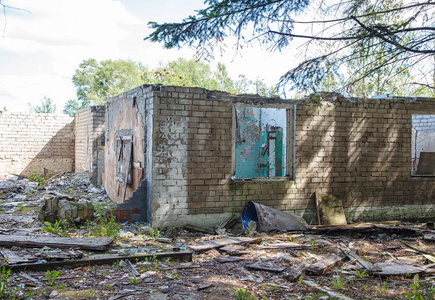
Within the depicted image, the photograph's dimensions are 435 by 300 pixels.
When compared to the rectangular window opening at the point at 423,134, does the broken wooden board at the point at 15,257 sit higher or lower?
lower

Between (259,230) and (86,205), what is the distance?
3.43 metres

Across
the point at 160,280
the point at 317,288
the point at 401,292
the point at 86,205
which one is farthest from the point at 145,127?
the point at 401,292

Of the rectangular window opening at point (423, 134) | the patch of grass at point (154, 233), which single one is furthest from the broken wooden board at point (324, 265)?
the rectangular window opening at point (423, 134)

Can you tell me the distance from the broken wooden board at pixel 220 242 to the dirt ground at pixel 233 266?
0.04 metres

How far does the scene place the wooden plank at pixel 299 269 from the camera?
4785mm

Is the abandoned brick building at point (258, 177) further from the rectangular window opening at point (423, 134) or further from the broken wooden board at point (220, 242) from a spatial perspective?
the rectangular window opening at point (423, 134)

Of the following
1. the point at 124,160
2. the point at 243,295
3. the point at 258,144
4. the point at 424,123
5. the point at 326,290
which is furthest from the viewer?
the point at 424,123

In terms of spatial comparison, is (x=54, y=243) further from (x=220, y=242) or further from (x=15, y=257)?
(x=220, y=242)

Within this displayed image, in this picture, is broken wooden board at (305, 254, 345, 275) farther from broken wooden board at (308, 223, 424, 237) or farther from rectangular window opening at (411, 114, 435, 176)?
rectangular window opening at (411, 114, 435, 176)

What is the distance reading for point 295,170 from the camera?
8.06 meters

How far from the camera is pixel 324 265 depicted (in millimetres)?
5145

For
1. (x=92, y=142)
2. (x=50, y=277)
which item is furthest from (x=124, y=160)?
(x=92, y=142)

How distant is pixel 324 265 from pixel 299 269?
0.37 meters

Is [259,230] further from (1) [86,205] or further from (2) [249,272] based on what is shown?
(1) [86,205]
